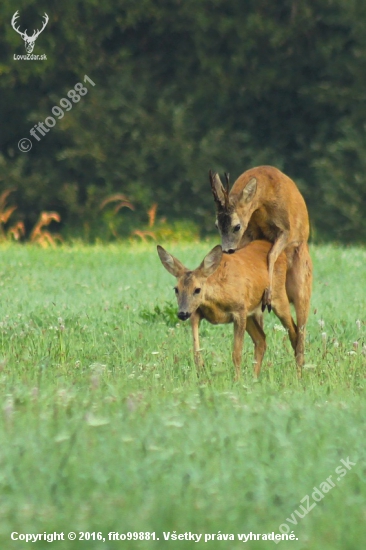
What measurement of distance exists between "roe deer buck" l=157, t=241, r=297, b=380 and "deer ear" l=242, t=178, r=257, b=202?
49 cm

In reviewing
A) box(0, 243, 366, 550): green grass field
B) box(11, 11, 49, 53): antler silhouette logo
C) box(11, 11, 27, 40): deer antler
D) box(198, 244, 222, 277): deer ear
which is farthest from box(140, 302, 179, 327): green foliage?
box(11, 11, 49, 53): antler silhouette logo

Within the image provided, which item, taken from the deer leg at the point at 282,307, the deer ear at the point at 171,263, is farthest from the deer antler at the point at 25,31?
the deer ear at the point at 171,263

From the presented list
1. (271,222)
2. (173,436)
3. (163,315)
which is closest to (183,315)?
(271,222)

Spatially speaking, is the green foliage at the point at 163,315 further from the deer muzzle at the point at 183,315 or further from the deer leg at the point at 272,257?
the deer muzzle at the point at 183,315

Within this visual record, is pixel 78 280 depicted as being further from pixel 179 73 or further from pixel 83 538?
pixel 179 73

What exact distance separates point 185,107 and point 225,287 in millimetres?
20922

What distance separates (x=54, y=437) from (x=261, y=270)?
3.76 meters

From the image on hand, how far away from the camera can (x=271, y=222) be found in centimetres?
880

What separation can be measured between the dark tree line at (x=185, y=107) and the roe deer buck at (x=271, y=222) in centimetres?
1865

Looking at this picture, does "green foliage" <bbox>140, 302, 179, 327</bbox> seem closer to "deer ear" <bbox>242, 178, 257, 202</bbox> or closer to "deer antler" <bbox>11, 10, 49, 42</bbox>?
"deer ear" <bbox>242, 178, 257, 202</bbox>

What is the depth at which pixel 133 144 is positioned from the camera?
1135 inches

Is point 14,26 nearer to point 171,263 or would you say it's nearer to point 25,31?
point 25,31

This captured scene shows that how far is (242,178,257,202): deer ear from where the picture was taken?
8.33m

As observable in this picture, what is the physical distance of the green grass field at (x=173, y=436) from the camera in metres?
4.11
